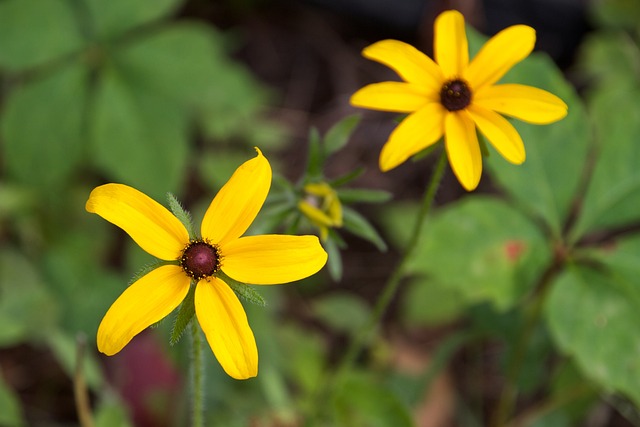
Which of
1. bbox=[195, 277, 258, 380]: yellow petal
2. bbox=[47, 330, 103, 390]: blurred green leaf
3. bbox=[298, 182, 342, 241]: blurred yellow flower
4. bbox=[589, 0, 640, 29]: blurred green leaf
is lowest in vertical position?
bbox=[195, 277, 258, 380]: yellow petal

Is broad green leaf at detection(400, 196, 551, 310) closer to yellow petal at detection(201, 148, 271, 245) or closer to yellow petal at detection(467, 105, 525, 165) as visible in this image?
yellow petal at detection(467, 105, 525, 165)

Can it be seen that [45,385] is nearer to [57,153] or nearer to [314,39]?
[57,153]

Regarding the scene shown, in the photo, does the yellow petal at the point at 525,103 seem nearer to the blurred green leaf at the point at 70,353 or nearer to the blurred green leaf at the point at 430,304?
the blurred green leaf at the point at 70,353

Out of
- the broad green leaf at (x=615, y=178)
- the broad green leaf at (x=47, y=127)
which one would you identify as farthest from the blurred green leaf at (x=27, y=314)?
Result: the broad green leaf at (x=615, y=178)

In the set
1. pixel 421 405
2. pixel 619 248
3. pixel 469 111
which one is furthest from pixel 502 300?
pixel 421 405

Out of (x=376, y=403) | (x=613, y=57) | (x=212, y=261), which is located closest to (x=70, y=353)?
(x=376, y=403)

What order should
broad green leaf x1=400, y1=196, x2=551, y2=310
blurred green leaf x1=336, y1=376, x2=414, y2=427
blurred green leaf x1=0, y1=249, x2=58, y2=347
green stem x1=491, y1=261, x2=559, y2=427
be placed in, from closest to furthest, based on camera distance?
1. blurred green leaf x1=0, y1=249, x2=58, y2=347
2. broad green leaf x1=400, y1=196, x2=551, y2=310
3. blurred green leaf x1=336, y1=376, x2=414, y2=427
4. green stem x1=491, y1=261, x2=559, y2=427

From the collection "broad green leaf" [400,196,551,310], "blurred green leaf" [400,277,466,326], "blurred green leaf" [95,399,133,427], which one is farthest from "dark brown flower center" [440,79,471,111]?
"blurred green leaf" [400,277,466,326]
